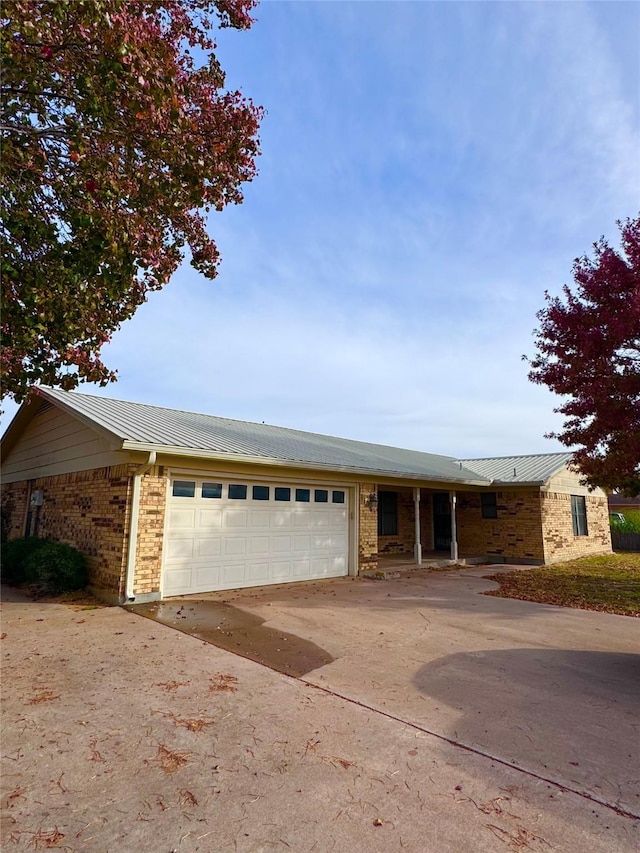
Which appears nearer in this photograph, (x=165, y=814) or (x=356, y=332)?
(x=165, y=814)

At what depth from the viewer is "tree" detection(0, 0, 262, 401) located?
3.42m

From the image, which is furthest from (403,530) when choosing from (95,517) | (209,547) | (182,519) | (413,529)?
(95,517)

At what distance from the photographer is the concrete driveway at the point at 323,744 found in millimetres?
2486

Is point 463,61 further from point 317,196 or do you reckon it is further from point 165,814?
point 165,814

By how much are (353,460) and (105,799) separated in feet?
34.2

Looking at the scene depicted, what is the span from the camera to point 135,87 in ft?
11.3

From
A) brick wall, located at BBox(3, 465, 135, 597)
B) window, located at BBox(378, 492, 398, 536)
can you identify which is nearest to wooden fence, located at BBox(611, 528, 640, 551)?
window, located at BBox(378, 492, 398, 536)

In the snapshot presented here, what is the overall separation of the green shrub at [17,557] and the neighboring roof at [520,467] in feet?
45.6

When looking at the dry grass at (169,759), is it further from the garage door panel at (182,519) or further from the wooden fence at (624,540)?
the wooden fence at (624,540)

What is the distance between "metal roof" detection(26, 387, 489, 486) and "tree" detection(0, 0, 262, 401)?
13.1 feet

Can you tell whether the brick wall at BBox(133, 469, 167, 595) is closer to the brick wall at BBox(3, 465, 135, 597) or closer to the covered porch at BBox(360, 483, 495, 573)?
the brick wall at BBox(3, 465, 135, 597)

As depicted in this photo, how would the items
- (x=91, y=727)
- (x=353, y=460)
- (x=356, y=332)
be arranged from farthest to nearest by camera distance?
(x=356, y=332)
(x=353, y=460)
(x=91, y=727)

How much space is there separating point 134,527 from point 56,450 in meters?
4.60

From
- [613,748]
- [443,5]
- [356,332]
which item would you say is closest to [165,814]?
[613,748]
